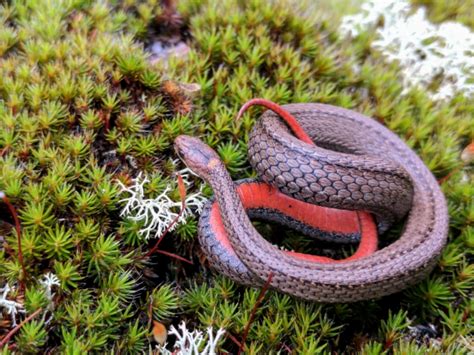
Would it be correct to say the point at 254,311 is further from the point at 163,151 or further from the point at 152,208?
the point at 163,151

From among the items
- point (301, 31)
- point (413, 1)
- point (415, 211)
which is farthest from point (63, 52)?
point (413, 1)

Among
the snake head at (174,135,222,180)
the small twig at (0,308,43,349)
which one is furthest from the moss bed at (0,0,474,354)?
the snake head at (174,135,222,180)

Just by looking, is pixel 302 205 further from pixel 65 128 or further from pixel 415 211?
pixel 65 128

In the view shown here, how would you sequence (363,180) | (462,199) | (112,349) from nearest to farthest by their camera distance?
(112,349), (363,180), (462,199)

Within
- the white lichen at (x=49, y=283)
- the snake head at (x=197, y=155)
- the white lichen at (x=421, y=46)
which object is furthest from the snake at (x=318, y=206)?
the white lichen at (x=421, y=46)

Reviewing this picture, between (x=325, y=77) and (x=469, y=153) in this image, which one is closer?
(x=469, y=153)

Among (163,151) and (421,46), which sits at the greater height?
(421,46)

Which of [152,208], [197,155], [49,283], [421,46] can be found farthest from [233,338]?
[421,46]
